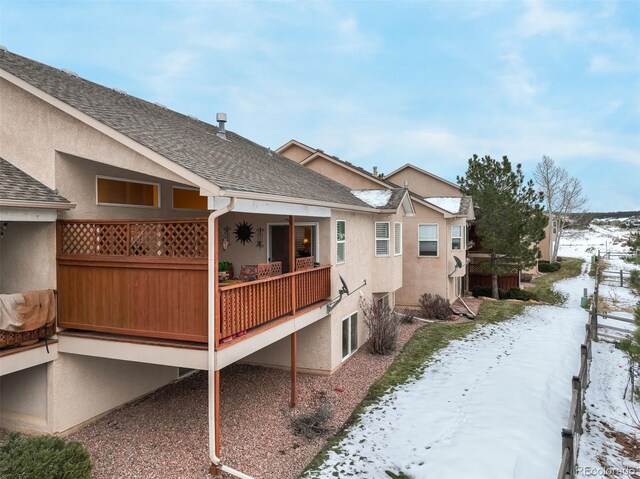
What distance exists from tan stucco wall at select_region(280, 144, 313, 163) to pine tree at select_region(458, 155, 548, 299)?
1051cm

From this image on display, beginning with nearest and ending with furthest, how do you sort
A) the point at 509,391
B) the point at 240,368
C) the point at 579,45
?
1. the point at 509,391
2. the point at 240,368
3. the point at 579,45

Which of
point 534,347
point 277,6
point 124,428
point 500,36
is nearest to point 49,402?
point 124,428

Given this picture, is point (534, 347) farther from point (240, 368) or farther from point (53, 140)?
point (53, 140)

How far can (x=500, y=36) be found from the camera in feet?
59.1

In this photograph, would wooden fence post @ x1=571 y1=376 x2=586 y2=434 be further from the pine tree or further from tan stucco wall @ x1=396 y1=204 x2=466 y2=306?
the pine tree

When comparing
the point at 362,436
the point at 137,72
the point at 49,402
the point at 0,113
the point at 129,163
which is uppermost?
the point at 137,72

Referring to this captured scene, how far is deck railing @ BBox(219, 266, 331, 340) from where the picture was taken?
695 centimetres

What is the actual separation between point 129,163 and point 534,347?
14.2m

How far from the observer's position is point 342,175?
19.2m

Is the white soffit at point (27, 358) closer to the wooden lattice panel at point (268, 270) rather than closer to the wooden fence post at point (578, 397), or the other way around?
the wooden lattice panel at point (268, 270)

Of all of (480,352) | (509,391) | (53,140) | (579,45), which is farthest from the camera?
(579,45)

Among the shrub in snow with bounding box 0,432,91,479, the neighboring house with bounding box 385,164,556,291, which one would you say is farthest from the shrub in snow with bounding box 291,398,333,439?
the neighboring house with bounding box 385,164,556,291

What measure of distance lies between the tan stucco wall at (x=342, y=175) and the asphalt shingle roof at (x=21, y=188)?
13.1 meters

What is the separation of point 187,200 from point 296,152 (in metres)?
12.3
